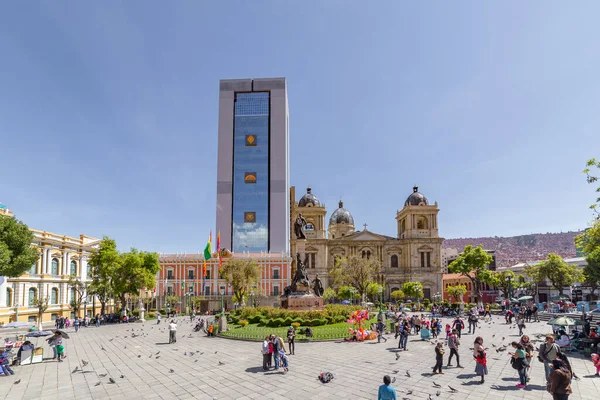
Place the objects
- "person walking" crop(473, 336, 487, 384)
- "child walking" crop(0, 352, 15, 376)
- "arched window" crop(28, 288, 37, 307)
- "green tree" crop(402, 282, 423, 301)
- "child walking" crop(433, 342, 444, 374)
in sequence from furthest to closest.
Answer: "green tree" crop(402, 282, 423, 301) < "arched window" crop(28, 288, 37, 307) < "child walking" crop(0, 352, 15, 376) < "child walking" crop(433, 342, 444, 374) < "person walking" crop(473, 336, 487, 384)

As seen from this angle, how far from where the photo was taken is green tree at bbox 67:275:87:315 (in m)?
41.3

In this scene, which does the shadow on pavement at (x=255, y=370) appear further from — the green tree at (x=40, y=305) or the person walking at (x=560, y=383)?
the green tree at (x=40, y=305)

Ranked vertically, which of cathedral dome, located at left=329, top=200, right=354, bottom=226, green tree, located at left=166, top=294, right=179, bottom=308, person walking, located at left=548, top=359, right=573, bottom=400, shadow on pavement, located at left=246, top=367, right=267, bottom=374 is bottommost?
green tree, located at left=166, top=294, right=179, bottom=308

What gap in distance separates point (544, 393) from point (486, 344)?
30.5ft

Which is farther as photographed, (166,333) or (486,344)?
(166,333)

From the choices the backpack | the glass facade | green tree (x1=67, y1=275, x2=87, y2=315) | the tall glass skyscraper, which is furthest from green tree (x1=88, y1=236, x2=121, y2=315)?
the glass facade

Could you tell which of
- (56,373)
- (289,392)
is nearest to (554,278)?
(289,392)

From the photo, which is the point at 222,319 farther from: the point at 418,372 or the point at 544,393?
the point at 544,393

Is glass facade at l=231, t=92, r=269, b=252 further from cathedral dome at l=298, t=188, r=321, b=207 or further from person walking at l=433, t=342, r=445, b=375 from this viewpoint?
person walking at l=433, t=342, r=445, b=375

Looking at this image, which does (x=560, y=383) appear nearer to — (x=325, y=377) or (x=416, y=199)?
(x=325, y=377)

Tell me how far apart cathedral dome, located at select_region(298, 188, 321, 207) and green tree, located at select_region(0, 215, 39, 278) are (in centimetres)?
6453

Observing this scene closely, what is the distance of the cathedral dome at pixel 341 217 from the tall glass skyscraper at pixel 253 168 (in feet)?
55.0

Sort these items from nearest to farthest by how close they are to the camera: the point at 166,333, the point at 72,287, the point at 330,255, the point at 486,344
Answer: the point at 486,344
the point at 166,333
the point at 72,287
the point at 330,255

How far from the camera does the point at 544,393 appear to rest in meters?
11.3
